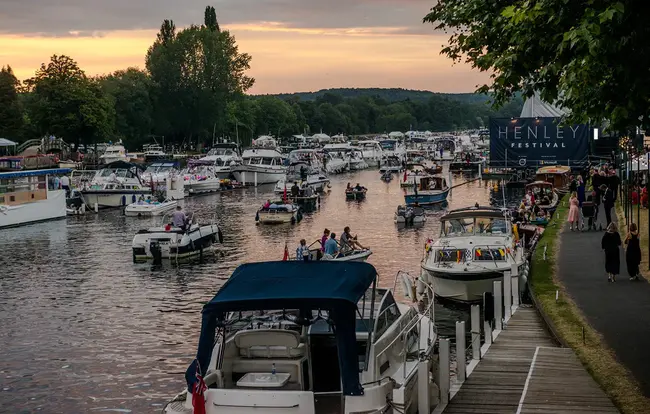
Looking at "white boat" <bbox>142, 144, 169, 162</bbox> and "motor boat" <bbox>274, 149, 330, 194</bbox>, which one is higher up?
"white boat" <bbox>142, 144, 169, 162</bbox>

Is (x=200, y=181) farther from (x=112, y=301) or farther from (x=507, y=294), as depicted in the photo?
(x=507, y=294)

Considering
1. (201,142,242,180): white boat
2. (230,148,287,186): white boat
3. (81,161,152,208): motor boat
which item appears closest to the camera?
(81,161,152,208): motor boat

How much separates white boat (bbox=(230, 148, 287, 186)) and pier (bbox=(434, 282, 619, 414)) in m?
76.6

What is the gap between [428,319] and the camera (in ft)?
64.2

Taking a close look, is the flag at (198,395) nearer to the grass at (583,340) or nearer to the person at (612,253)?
the grass at (583,340)

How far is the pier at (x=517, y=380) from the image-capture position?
16203 mm

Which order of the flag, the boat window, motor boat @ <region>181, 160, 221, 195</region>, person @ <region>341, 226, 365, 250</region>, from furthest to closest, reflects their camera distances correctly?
motor boat @ <region>181, 160, 221, 195</region>, person @ <region>341, 226, 365, 250</region>, the boat window, the flag

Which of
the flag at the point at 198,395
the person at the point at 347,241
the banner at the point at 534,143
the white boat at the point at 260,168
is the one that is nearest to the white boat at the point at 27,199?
the person at the point at 347,241

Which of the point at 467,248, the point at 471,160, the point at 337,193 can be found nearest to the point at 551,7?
the point at 467,248

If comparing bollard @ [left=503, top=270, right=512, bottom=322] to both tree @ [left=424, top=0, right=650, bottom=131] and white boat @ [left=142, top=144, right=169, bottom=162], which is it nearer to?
tree @ [left=424, top=0, right=650, bottom=131]

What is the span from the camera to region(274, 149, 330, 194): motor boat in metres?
76.2

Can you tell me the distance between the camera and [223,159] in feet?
351

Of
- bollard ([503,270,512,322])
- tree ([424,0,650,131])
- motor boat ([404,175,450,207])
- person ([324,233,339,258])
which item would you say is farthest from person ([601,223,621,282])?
motor boat ([404,175,450,207])

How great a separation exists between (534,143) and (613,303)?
35187mm
